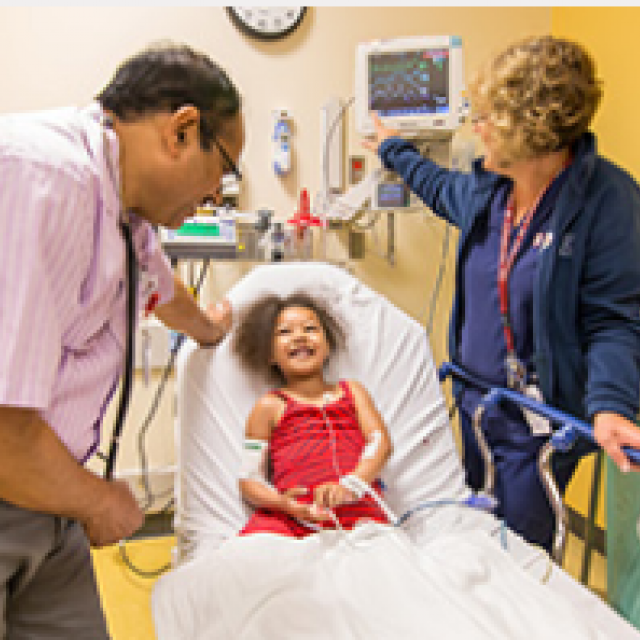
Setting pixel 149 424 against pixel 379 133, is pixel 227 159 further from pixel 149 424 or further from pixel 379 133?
pixel 149 424

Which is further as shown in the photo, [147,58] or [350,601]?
[350,601]

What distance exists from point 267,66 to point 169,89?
6.65 ft

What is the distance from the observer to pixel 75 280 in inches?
32.9

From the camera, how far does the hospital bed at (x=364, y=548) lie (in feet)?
3.90

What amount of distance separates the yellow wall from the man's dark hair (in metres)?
2.16

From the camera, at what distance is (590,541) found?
1720mm

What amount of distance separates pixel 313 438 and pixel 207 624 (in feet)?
2.33

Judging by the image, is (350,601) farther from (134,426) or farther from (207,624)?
(134,426)

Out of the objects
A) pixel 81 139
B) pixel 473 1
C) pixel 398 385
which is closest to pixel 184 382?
pixel 398 385

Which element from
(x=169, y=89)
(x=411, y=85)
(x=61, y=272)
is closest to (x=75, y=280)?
(x=61, y=272)

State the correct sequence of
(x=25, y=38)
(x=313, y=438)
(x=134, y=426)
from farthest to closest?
(x=134, y=426) < (x=25, y=38) < (x=313, y=438)

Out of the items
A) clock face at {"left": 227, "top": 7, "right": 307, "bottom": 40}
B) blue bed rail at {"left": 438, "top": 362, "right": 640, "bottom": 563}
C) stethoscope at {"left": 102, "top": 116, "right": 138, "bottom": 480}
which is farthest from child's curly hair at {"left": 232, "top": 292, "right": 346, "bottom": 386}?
clock face at {"left": 227, "top": 7, "right": 307, "bottom": 40}

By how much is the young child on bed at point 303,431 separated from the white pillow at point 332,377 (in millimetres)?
68

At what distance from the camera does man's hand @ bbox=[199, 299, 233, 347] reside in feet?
6.23
